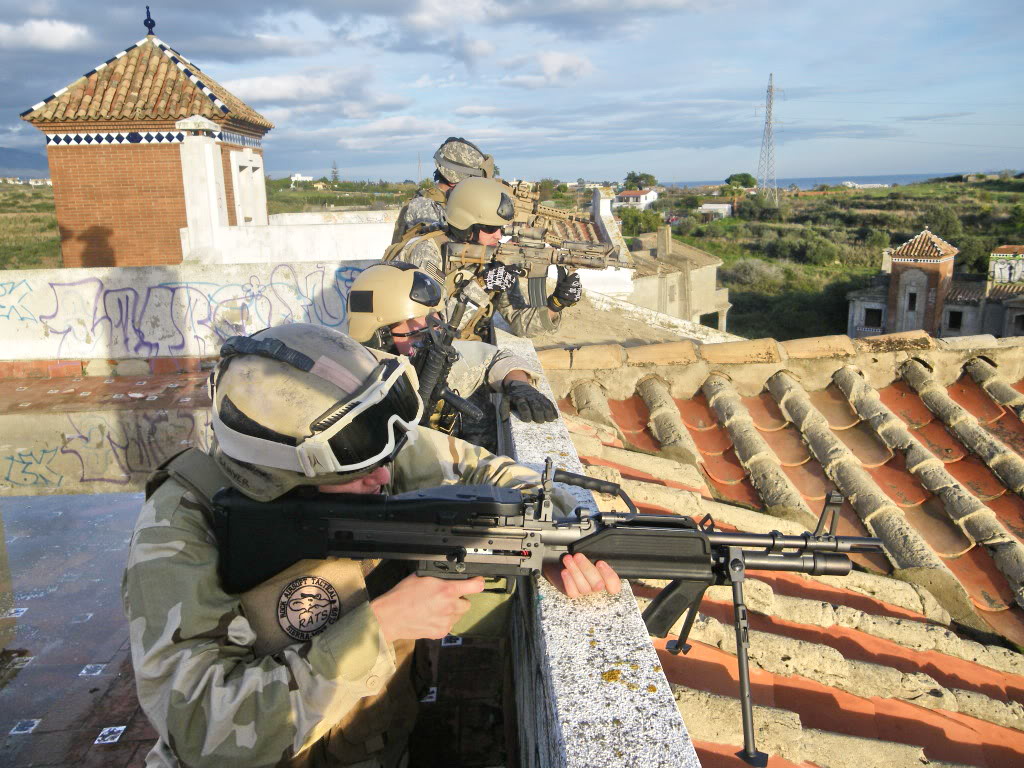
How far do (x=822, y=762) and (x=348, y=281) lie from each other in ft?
29.5

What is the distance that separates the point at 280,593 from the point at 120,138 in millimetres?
15022

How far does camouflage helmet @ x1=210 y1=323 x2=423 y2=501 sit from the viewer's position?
5.59 ft

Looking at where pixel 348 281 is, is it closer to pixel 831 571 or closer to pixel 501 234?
pixel 501 234

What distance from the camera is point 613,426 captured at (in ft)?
15.8

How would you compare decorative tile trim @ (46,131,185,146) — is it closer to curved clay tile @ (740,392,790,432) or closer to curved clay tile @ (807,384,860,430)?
curved clay tile @ (740,392,790,432)

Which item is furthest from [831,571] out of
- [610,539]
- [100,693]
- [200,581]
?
[100,693]

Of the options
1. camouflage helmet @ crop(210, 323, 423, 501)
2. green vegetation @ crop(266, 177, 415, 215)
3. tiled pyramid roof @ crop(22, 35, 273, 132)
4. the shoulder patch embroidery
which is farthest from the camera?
green vegetation @ crop(266, 177, 415, 215)

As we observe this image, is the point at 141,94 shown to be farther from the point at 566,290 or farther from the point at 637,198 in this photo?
the point at 637,198

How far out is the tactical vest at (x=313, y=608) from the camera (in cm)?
180

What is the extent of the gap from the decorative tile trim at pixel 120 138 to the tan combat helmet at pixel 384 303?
41.2 feet

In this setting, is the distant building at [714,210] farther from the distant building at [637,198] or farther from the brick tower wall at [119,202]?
the brick tower wall at [119,202]

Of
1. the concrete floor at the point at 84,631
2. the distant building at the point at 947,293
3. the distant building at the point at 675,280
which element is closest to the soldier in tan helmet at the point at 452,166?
the concrete floor at the point at 84,631

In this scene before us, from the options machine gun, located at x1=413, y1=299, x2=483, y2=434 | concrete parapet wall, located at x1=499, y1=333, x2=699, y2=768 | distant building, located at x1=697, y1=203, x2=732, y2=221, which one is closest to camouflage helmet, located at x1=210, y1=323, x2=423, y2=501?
concrete parapet wall, located at x1=499, y1=333, x2=699, y2=768

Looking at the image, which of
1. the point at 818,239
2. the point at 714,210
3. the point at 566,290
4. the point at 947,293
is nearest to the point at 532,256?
the point at 566,290
